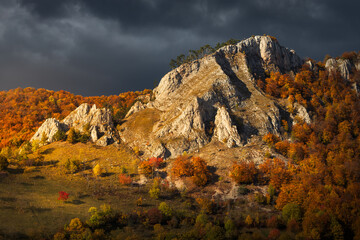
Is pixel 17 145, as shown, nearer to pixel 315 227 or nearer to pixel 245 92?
pixel 245 92

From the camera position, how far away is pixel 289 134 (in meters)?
106

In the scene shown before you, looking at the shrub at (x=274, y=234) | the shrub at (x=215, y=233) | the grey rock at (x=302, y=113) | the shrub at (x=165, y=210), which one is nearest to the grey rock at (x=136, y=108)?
the shrub at (x=165, y=210)

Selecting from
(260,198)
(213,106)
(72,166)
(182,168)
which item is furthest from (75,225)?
(213,106)

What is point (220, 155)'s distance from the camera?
92938 millimetres

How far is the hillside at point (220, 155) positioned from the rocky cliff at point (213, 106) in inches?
25.2

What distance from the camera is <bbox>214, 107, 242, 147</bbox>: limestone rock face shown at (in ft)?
321

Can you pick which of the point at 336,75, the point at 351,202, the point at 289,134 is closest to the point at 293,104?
the point at 289,134

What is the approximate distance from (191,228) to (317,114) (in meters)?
95.4

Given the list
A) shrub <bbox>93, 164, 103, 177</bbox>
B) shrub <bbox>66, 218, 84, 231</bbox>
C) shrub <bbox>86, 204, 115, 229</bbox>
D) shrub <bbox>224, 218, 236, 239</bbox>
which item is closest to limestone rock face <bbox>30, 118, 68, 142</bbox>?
shrub <bbox>93, 164, 103, 177</bbox>

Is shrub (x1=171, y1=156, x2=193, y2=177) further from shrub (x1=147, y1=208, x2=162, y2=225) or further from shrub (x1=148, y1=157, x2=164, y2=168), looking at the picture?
shrub (x1=147, y1=208, x2=162, y2=225)

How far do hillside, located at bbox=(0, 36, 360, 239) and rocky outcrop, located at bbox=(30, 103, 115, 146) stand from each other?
85 cm

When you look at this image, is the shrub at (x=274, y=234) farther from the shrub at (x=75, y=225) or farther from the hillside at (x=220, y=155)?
the shrub at (x=75, y=225)

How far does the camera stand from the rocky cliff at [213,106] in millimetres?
102250

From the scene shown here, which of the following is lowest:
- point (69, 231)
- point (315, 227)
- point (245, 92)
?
point (315, 227)
